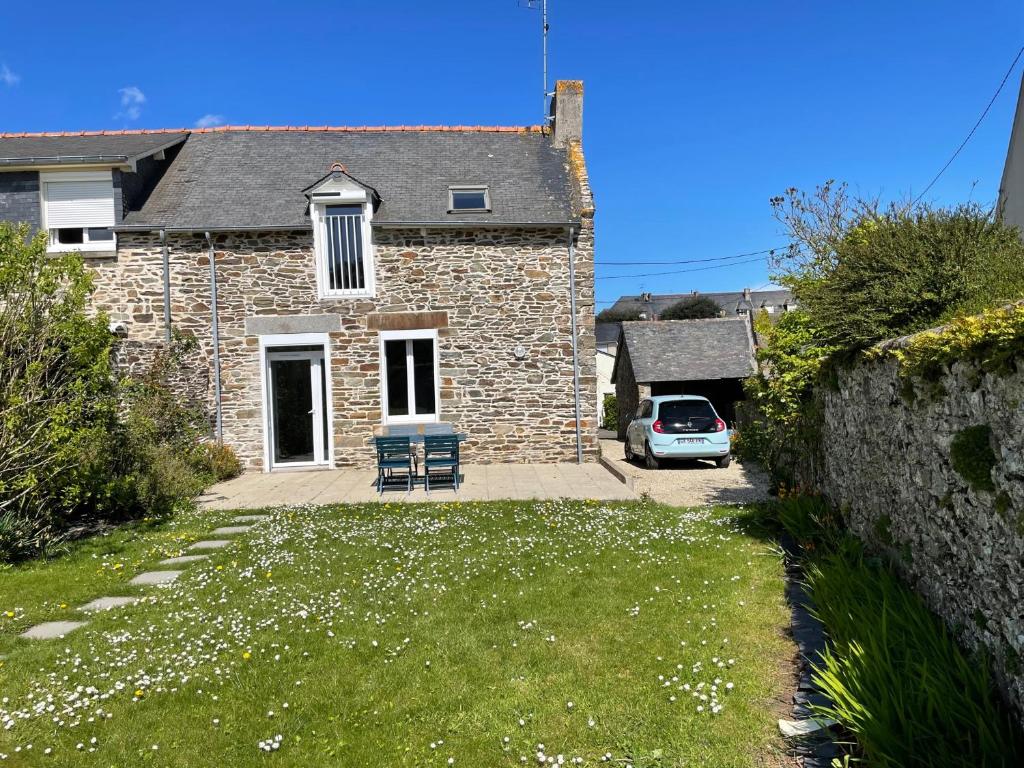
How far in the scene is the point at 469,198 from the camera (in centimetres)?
1422

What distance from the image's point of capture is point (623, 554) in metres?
6.48

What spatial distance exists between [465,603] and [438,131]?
13.8 meters

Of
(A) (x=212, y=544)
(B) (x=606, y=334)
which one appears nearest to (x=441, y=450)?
(A) (x=212, y=544)

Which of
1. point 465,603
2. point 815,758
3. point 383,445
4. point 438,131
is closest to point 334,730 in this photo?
point 465,603

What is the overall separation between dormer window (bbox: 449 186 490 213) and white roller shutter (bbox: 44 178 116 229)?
6.83 metres

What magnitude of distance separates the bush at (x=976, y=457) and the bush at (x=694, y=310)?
161 feet

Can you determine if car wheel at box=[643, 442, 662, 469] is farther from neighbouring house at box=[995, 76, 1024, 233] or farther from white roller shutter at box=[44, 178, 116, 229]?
white roller shutter at box=[44, 178, 116, 229]

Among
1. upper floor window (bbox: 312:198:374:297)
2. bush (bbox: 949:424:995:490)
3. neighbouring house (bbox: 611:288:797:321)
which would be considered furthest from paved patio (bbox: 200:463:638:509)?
neighbouring house (bbox: 611:288:797:321)

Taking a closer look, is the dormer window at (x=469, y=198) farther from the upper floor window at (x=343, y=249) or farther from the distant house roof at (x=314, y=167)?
the upper floor window at (x=343, y=249)

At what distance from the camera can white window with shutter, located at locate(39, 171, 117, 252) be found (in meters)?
13.1

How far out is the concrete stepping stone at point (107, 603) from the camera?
5355 millimetres

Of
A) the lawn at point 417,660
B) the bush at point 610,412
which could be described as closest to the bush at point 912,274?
the lawn at point 417,660

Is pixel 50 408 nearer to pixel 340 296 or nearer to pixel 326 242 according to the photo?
pixel 340 296

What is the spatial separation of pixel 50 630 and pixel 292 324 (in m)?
9.02
